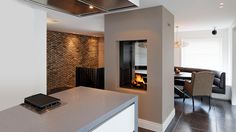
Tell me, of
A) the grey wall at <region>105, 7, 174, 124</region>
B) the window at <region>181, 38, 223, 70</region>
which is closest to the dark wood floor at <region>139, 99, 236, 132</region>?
the grey wall at <region>105, 7, 174, 124</region>

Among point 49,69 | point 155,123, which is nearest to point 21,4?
point 155,123

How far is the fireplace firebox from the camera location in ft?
11.1

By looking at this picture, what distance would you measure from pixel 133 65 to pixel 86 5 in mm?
2401

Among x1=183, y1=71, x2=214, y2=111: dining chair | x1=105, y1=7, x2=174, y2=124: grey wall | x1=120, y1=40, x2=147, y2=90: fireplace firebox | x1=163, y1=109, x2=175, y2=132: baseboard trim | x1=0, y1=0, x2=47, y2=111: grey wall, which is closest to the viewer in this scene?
x1=0, y1=0, x2=47, y2=111: grey wall

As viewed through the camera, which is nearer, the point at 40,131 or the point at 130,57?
the point at 40,131

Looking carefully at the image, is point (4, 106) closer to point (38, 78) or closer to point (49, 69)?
point (38, 78)

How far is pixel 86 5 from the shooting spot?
1400 mm

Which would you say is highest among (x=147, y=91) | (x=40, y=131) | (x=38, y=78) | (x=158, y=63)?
(x=158, y=63)

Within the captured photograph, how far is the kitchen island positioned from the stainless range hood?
841 mm

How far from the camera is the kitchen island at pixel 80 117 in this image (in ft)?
2.84

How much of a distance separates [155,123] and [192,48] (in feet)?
14.0

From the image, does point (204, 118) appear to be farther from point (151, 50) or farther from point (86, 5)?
point (86, 5)

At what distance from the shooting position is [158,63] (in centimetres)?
285

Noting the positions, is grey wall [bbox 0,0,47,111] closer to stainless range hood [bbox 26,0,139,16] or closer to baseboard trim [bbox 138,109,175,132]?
stainless range hood [bbox 26,0,139,16]
